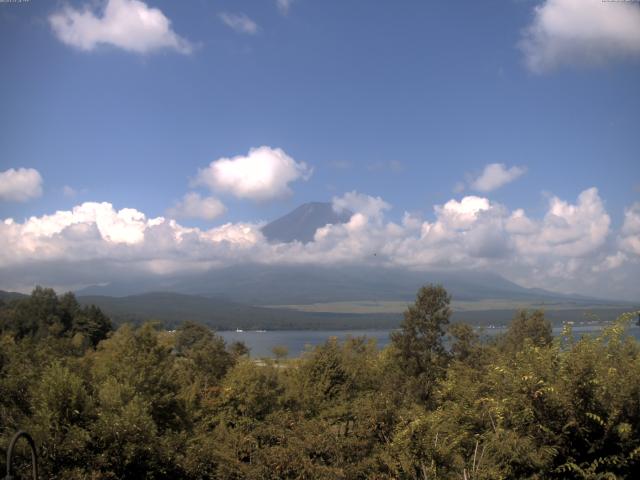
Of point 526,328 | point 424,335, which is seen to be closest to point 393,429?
point 424,335

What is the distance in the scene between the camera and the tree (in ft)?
121

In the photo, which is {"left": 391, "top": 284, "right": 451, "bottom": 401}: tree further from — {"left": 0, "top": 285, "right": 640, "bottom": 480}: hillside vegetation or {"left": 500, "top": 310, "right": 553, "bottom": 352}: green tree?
{"left": 0, "top": 285, "right": 640, "bottom": 480}: hillside vegetation

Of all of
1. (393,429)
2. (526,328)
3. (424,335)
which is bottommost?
(526,328)

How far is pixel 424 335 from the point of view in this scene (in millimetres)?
37469

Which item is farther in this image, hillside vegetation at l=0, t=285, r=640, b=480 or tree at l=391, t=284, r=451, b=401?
tree at l=391, t=284, r=451, b=401

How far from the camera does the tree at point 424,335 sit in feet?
121

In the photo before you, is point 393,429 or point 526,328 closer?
point 393,429

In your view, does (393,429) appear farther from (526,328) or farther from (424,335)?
(526,328)

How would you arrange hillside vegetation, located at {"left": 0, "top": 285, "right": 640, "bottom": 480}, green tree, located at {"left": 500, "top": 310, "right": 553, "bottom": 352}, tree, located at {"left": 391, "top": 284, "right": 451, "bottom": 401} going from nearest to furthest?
hillside vegetation, located at {"left": 0, "top": 285, "right": 640, "bottom": 480}, tree, located at {"left": 391, "top": 284, "right": 451, "bottom": 401}, green tree, located at {"left": 500, "top": 310, "right": 553, "bottom": 352}

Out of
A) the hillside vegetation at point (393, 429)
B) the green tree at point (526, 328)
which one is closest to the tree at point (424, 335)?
the green tree at point (526, 328)

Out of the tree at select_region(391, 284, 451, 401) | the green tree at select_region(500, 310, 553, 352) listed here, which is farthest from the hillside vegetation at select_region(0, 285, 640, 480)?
the green tree at select_region(500, 310, 553, 352)

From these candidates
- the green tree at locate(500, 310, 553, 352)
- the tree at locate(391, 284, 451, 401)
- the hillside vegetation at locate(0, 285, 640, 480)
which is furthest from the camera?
the green tree at locate(500, 310, 553, 352)

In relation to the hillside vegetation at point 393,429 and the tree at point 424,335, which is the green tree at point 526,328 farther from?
the hillside vegetation at point 393,429

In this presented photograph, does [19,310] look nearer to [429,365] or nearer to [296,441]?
[429,365]
